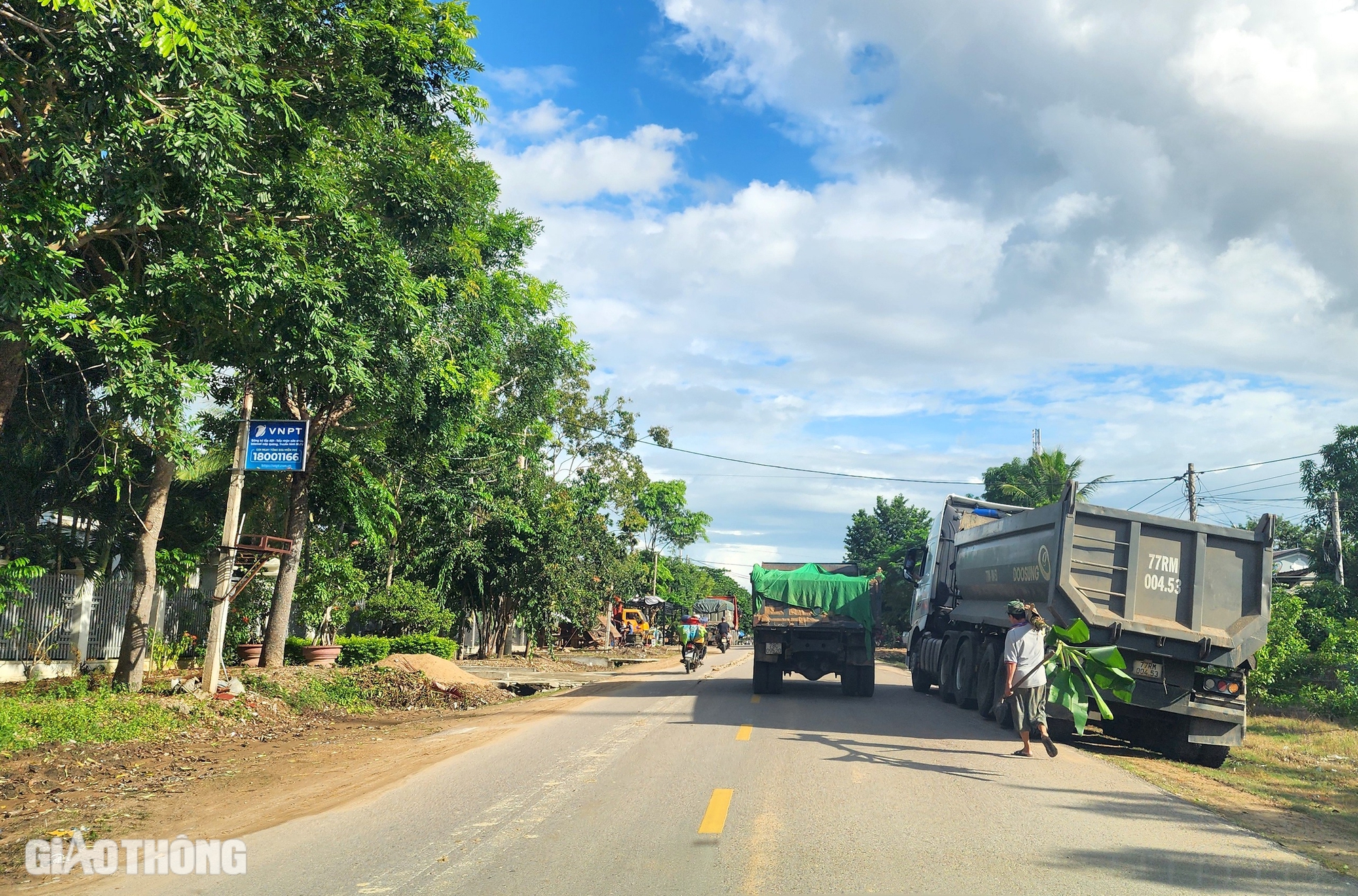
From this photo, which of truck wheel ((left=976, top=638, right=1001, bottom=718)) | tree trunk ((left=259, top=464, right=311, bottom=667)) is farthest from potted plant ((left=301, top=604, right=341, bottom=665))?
truck wheel ((left=976, top=638, right=1001, bottom=718))

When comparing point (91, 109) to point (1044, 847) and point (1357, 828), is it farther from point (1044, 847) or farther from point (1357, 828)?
point (1357, 828)

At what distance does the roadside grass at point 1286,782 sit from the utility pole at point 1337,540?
12881 millimetres

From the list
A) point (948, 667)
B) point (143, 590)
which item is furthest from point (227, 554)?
point (948, 667)

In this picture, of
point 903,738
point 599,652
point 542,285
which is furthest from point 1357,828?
point 599,652

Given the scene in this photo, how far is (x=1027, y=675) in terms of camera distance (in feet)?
37.6

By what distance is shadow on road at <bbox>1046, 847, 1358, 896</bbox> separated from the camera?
6055 millimetres

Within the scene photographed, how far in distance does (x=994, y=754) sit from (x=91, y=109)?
37.8 ft

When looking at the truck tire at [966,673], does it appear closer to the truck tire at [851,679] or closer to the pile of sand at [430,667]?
the truck tire at [851,679]

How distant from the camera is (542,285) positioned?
29234 mm

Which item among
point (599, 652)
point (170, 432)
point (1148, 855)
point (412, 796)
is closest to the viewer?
point (1148, 855)

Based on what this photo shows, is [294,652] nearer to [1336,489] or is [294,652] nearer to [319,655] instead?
[319,655]

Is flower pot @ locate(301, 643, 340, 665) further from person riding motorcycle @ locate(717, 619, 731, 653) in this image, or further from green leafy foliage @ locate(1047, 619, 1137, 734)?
person riding motorcycle @ locate(717, 619, 731, 653)

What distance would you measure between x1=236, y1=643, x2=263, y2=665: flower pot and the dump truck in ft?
31.4

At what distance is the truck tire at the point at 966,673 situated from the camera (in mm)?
17031
